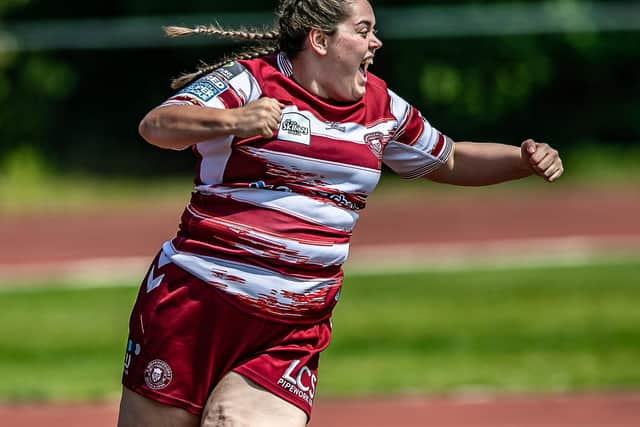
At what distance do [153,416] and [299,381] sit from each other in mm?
509

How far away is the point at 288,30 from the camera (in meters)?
4.42

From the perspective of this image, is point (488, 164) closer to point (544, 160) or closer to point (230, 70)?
point (544, 160)

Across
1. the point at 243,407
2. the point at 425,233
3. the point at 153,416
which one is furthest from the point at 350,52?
the point at 425,233

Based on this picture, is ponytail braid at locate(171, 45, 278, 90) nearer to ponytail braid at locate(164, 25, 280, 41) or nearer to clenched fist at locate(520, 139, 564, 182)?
ponytail braid at locate(164, 25, 280, 41)

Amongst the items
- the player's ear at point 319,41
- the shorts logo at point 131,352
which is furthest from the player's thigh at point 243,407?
the player's ear at point 319,41

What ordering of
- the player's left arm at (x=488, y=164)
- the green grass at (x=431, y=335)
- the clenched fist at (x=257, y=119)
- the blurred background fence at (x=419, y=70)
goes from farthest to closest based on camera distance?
the blurred background fence at (x=419, y=70) → the green grass at (x=431, y=335) → the player's left arm at (x=488, y=164) → the clenched fist at (x=257, y=119)

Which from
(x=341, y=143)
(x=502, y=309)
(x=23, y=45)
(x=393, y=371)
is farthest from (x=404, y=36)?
(x=341, y=143)

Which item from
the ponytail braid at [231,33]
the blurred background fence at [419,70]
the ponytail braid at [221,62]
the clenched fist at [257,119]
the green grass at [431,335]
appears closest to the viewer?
the clenched fist at [257,119]

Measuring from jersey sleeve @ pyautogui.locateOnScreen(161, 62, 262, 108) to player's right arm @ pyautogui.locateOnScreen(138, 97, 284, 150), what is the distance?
0.08 meters

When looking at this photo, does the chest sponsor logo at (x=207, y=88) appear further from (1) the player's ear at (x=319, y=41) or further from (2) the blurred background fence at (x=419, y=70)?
(2) the blurred background fence at (x=419, y=70)

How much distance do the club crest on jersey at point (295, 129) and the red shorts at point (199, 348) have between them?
571 millimetres

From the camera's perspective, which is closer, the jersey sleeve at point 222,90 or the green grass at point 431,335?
the jersey sleeve at point 222,90

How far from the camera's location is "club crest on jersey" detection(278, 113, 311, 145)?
4223mm

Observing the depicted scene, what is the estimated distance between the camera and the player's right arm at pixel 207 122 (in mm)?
3951
